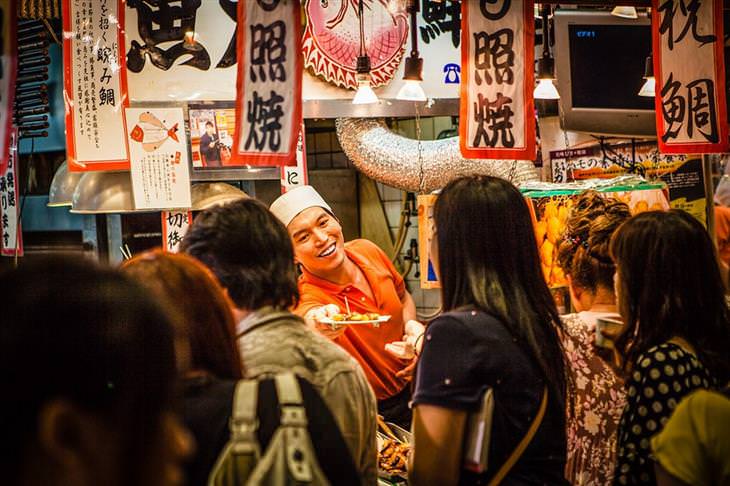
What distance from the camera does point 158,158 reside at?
602 centimetres

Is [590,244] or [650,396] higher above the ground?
[590,244]

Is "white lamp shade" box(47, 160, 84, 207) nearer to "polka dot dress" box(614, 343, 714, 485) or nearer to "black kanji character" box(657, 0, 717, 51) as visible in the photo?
"black kanji character" box(657, 0, 717, 51)

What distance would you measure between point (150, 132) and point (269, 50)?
1.58 meters

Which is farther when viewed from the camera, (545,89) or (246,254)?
(545,89)

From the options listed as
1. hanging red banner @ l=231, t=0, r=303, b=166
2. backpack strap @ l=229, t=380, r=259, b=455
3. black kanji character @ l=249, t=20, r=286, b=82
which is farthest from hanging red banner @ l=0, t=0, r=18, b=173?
backpack strap @ l=229, t=380, r=259, b=455

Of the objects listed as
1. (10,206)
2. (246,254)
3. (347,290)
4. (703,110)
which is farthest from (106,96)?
(703,110)

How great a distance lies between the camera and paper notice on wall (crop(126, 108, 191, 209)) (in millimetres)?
5945

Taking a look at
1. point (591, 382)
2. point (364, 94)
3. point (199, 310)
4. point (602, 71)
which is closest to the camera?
point (199, 310)

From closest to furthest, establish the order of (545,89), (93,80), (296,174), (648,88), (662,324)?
(662,324) → (93,80) → (296,174) → (545,89) → (648,88)

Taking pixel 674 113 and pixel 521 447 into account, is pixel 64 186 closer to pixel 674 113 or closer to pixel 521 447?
pixel 674 113

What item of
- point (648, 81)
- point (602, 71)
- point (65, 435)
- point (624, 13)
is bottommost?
point (65, 435)

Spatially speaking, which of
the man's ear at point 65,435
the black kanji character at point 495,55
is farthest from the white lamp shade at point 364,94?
the man's ear at point 65,435

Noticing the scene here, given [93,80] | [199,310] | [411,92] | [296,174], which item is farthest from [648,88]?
[199,310]

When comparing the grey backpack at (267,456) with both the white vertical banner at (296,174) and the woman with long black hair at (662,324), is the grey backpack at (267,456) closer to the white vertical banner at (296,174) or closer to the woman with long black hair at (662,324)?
the woman with long black hair at (662,324)
